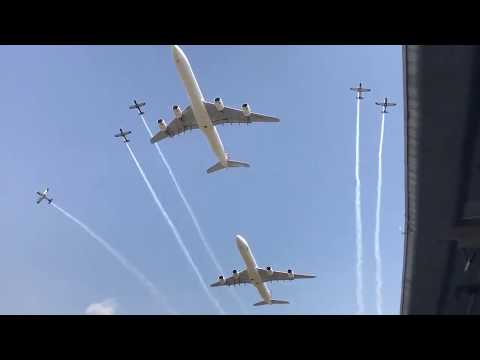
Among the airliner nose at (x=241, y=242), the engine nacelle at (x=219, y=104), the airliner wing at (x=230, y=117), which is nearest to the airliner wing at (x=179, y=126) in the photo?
the airliner wing at (x=230, y=117)

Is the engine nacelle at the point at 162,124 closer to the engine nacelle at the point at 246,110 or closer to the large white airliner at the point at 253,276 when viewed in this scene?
the engine nacelle at the point at 246,110

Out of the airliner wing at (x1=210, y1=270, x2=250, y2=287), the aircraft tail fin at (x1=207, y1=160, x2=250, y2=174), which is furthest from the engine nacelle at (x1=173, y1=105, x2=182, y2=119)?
the airliner wing at (x1=210, y1=270, x2=250, y2=287)

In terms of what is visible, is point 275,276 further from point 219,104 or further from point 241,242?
point 219,104

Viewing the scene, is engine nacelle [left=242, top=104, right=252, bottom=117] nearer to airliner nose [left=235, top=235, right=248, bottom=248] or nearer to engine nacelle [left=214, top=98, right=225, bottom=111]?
engine nacelle [left=214, top=98, right=225, bottom=111]
